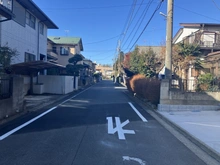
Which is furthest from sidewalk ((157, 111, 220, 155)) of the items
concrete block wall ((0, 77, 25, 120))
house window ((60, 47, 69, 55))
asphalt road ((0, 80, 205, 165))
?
house window ((60, 47, 69, 55))

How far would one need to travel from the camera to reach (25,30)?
17.9 metres

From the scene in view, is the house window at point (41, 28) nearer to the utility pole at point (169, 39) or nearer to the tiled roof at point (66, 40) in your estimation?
the utility pole at point (169, 39)

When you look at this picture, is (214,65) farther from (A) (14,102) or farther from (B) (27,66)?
(A) (14,102)

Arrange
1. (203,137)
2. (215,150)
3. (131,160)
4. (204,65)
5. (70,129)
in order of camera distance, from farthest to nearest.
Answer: (204,65) < (70,129) < (203,137) < (215,150) < (131,160)

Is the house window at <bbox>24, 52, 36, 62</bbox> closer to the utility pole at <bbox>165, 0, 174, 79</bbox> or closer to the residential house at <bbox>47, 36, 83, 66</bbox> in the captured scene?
the utility pole at <bbox>165, 0, 174, 79</bbox>

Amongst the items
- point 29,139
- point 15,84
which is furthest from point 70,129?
point 15,84

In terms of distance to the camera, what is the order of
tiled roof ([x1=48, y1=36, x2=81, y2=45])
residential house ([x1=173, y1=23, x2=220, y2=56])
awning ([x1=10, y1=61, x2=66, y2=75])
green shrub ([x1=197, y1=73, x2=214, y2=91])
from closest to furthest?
green shrub ([x1=197, y1=73, x2=214, y2=91])
awning ([x1=10, y1=61, x2=66, y2=75])
residential house ([x1=173, y1=23, x2=220, y2=56])
tiled roof ([x1=48, y1=36, x2=81, y2=45])

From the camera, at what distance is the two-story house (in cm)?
1486

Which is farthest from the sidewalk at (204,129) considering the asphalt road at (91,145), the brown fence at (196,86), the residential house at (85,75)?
the residential house at (85,75)

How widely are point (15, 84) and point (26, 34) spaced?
10137mm

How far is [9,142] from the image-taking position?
216 inches

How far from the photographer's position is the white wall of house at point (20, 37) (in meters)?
14.5

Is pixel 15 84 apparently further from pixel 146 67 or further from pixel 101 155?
pixel 146 67

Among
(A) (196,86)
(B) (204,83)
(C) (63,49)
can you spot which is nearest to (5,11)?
(A) (196,86)
